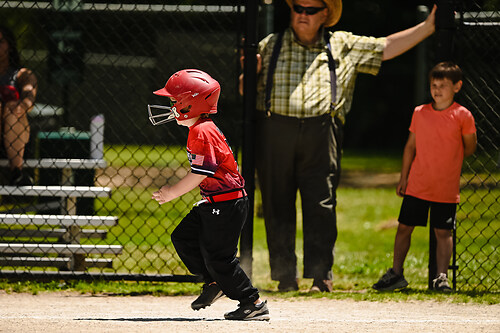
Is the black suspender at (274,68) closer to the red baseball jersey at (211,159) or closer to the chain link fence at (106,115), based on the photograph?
the chain link fence at (106,115)

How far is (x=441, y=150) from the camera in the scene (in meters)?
5.74

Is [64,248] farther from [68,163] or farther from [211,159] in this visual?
[211,159]

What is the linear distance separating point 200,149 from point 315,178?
149 cm

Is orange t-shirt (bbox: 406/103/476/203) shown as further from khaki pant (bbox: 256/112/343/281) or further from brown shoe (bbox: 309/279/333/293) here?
brown shoe (bbox: 309/279/333/293)

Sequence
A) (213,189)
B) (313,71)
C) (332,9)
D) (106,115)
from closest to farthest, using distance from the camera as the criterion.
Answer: (213,189), (313,71), (332,9), (106,115)

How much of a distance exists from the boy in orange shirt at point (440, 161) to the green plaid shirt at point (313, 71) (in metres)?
0.49

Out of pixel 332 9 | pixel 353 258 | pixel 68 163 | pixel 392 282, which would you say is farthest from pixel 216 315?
pixel 353 258

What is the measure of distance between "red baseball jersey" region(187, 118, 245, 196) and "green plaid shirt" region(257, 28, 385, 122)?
1.16 metres

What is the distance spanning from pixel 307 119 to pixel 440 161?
932 millimetres

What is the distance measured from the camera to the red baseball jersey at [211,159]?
4613 millimetres

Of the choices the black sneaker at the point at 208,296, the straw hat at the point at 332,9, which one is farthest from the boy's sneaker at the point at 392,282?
the straw hat at the point at 332,9

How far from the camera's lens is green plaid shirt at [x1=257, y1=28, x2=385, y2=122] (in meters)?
5.82

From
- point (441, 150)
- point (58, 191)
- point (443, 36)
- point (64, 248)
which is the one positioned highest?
point (443, 36)

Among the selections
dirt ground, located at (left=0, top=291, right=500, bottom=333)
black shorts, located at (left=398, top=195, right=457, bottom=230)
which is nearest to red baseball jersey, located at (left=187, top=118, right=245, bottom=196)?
dirt ground, located at (left=0, top=291, right=500, bottom=333)
